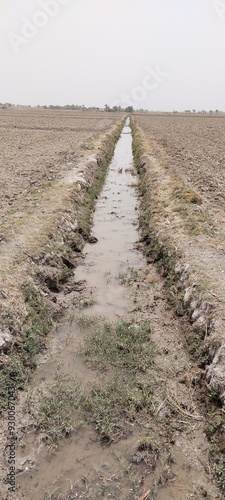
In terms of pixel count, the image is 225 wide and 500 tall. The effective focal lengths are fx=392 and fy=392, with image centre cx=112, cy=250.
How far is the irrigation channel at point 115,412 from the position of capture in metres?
4.27

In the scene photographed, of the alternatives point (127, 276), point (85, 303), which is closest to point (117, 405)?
point (85, 303)

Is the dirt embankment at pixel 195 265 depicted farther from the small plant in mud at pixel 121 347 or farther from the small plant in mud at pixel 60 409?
the small plant in mud at pixel 60 409

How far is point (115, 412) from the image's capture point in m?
5.14

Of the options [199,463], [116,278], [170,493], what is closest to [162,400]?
[199,463]

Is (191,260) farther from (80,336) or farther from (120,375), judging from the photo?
(120,375)

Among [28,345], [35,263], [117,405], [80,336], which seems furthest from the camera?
[35,263]

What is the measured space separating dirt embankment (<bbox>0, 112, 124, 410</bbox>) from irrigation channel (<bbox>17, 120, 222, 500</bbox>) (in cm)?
38

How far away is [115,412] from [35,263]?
394 centimetres

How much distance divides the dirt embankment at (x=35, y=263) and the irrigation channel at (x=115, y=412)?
38 centimetres

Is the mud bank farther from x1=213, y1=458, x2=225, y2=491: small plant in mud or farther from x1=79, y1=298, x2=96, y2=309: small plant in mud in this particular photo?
x1=79, y1=298, x2=96, y2=309: small plant in mud

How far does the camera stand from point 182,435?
4.91 m

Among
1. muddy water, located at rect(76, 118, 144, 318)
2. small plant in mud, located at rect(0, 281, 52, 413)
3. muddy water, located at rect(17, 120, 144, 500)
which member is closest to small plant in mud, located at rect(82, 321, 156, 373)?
muddy water, located at rect(17, 120, 144, 500)

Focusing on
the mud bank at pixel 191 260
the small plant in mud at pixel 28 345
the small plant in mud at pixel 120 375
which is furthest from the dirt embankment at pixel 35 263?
the mud bank at pixel 191 260

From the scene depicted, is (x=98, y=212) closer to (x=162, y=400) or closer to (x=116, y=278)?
(x=116, y=278)
